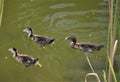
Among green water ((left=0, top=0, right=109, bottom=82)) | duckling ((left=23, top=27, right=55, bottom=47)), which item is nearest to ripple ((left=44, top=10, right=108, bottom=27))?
green water ((left=0, top=0, right=109, bottom=82))

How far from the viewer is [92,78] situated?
3598 mm

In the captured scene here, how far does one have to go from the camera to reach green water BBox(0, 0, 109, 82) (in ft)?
12.4

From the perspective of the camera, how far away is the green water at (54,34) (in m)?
3.77

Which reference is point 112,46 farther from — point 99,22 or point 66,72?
point 99,22

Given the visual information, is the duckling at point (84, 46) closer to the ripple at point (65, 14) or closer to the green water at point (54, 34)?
the green water at point (54, 34)

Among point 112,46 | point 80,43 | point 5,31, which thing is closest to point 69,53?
point 80,43

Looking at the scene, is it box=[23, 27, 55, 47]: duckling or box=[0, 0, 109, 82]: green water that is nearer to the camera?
box=[0, 0, 109, 82]: green water

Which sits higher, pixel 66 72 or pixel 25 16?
pixel 25 16

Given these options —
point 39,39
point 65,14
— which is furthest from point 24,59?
point 65,14

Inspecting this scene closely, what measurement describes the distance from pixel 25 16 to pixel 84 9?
2.61ft

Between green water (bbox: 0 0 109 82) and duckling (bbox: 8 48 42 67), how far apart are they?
0.08 meters

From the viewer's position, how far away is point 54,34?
4.39 meters

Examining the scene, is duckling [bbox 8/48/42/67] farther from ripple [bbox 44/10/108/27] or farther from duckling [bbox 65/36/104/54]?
ripple [bbox 44/10/108/27]

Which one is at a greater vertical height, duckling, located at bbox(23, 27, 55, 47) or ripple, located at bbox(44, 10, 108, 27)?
ripple, located at bbox(44, 10, 108, 27)
